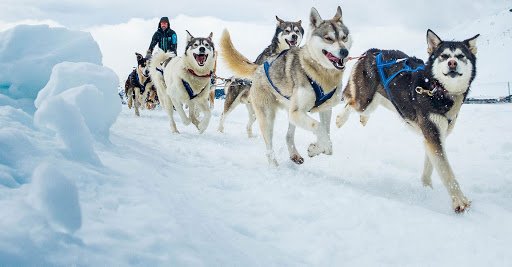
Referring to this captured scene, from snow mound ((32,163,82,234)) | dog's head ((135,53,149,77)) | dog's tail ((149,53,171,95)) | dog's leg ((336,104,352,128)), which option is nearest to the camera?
snow mound ((32,163,82,234))

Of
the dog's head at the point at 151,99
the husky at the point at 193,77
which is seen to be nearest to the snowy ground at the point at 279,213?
the husky at the point at 193,77

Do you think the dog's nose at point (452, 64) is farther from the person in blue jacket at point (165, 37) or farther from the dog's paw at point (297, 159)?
the person in blue jacket at point (165, 37)

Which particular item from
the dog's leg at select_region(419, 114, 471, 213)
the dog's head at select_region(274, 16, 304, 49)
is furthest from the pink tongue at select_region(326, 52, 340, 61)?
the dog's head at select_region(274, 16, 304, 49)

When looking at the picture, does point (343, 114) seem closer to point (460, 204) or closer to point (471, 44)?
point (471, 44)

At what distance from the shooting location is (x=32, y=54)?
5566 millimetres

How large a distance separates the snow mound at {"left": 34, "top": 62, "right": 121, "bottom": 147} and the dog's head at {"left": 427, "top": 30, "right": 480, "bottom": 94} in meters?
2.69

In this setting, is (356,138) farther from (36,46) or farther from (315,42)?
(36,46)

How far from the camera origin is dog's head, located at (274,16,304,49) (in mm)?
6672

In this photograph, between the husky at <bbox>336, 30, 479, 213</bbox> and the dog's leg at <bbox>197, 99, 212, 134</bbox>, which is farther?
the dog's leg at <bbox>197, 99, 212, 134</bbox>

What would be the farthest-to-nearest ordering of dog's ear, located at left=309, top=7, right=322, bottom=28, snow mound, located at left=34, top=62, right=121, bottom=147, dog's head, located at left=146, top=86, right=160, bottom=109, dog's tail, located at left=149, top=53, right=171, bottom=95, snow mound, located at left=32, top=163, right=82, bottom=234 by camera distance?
dog's head, located at left=146, top=86, right=160, bottom=109 → dog's tail, located at left=149, top=53, right=171, bottom=95 → dog's ear, located at left=309, top=7, right=322, bottom=28 → snow mound, located at left=34, top=62, right=121, bottom=147 → snow mound, located at left=32, top=163, right=82, bottom=234

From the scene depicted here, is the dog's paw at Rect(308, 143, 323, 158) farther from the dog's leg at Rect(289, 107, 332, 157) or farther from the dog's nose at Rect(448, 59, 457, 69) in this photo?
the dog's nose at Rect(448, 59, 457, 69)

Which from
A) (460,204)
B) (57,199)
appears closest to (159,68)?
(460,204)

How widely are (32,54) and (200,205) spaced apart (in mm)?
4094

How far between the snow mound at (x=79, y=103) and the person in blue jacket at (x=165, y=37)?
540 cm
